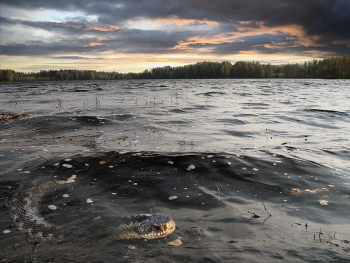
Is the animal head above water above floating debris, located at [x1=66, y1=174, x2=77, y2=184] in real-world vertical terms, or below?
below

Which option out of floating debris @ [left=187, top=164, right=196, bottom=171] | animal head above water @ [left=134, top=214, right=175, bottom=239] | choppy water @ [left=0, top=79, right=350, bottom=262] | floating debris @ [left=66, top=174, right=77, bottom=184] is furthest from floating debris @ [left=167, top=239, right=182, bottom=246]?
floating debris @ [left=66, top=174, right=77, bottom=184]

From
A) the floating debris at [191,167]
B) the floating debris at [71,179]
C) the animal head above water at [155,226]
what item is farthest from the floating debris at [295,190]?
the floating debris at [71,179]

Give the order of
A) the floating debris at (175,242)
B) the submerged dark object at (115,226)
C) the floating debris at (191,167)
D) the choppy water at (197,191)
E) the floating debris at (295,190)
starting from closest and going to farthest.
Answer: the choppy water at (197,191), the floating debris at (175,242), the submerged dark object at (115,226), the floating debris at (295,190), the floating debris at (191,167)

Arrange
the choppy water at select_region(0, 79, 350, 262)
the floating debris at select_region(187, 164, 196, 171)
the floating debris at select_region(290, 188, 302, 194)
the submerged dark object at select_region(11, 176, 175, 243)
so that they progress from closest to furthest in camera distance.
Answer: the choppy water at select_region(0, 79, 350, 262) < the submerged dark object at select_region(11, 176, 175, 243) < the floating debris at select_region(290, 188, 302, 194) < the floating debris at select_region(187, 164, 196, 171)

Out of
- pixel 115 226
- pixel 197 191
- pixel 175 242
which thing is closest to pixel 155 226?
pixel 175 242

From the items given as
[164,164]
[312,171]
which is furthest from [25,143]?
[312,171]

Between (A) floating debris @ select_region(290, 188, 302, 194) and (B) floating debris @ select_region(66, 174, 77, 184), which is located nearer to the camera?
(A) floating debris @ select_region(290, 188, 302, 194)

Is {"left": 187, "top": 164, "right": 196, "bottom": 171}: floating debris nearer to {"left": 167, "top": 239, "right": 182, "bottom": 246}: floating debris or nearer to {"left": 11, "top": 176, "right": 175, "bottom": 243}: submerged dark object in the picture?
{"left": 11, "top": 176, "right": 175, "bottom": 243}: submerged dark object

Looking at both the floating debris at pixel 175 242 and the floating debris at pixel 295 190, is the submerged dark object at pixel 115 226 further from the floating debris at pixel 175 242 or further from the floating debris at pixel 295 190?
the floating debris at pixel 295 190

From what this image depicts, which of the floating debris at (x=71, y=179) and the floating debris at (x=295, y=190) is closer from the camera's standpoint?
the floating debris at (x=295, y=190)

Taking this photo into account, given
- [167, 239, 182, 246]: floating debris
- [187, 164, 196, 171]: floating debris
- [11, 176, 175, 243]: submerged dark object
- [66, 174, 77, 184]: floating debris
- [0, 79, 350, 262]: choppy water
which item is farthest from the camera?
[187, 164, 196, 171]: floating debris

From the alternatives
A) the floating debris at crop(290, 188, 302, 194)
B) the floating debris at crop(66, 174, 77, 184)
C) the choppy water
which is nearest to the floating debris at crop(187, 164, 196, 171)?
the choppy water

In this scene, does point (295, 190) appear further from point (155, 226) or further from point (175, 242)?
point (155, 226)

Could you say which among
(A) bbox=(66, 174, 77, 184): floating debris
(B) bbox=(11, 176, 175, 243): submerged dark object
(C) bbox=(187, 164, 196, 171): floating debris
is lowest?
(B) bbox=(11, 176, 175, 243): submerged dark object
